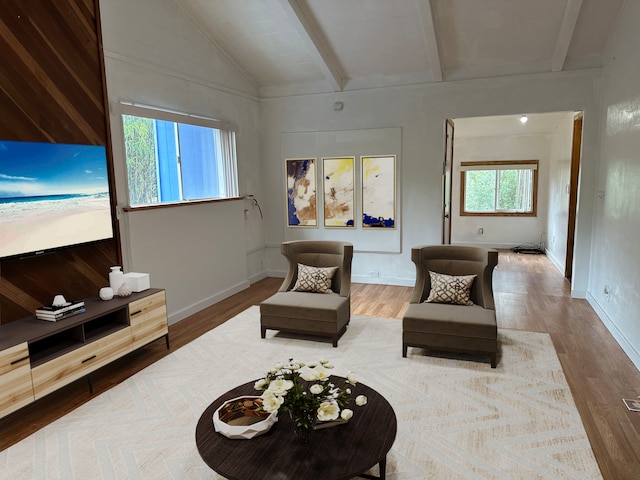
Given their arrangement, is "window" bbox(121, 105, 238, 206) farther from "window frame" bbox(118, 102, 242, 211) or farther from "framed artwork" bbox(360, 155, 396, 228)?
"framed artwork" bbox(360, 155, 396, 228)

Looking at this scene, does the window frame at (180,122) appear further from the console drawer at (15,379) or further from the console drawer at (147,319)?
the console drawer at (15,379)

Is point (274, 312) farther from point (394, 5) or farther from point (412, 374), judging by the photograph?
point (394, 5)

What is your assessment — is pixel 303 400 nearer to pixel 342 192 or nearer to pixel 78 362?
pixel 78 362

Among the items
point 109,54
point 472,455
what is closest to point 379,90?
point 109,54

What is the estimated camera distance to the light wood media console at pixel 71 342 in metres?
2.71

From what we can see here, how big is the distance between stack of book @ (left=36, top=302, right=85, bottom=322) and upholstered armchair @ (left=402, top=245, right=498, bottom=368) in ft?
8.43

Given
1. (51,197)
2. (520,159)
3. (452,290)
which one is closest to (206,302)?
(51,197)

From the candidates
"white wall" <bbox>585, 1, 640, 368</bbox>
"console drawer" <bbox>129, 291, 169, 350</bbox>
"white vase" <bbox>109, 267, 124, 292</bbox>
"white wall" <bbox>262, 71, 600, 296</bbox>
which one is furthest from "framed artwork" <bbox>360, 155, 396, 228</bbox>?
"white vase" <bbox>109, 267, 124, 292</bbox>

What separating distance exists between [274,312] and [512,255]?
5859 mm

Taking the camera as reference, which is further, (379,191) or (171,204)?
(379,191)

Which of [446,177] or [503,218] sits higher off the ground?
[446,177]

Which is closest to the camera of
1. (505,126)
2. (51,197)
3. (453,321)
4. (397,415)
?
(397,415)

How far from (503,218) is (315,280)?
19.9 feet

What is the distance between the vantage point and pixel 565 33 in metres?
4.54
